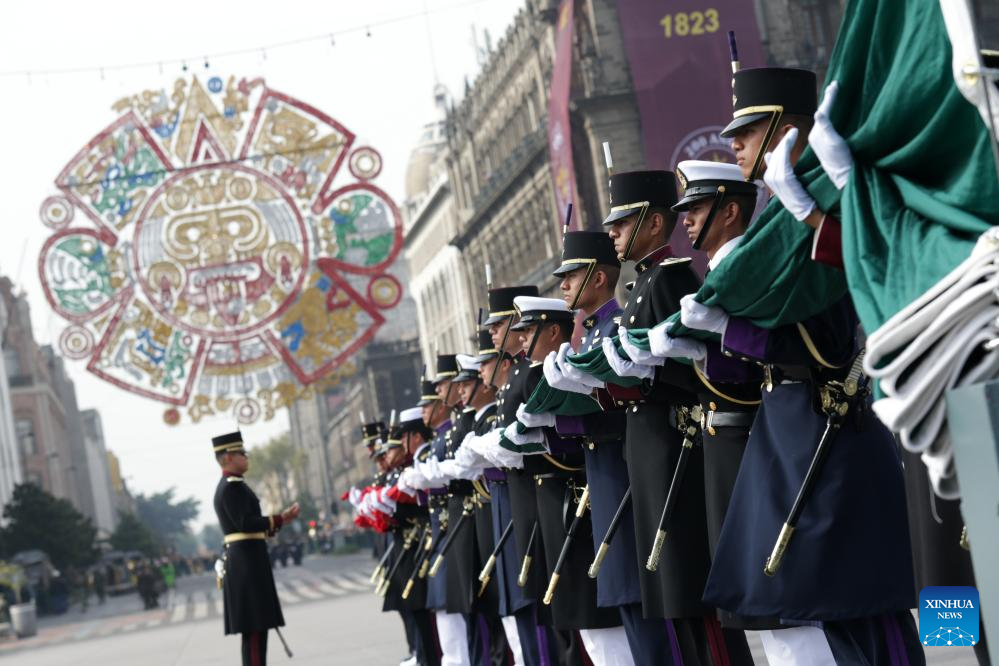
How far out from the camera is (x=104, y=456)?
16662 centimetres

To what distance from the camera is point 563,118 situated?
37.2 m

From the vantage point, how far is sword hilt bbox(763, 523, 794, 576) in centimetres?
436

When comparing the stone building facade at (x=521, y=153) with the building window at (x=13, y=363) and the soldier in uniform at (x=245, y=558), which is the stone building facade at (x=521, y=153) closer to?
the soldier in uniform at (x=245, y=558)

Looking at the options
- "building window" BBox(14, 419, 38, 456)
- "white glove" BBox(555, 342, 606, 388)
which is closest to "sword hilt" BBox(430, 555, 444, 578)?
"white glove" BBox(555, 342, 606, 388)

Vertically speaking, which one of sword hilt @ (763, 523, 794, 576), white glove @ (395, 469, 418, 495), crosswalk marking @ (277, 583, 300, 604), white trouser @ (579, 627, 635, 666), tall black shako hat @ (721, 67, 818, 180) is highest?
tall black shako hat @ (721, 67, 818, 180)

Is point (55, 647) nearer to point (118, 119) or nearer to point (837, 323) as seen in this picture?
point (118, 119)

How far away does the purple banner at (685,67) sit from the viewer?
33.0m

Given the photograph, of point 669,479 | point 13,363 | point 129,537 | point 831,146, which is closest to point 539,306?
point 669,479

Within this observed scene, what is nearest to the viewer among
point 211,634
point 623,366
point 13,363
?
point 623,366

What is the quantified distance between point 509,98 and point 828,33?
15.5 metres

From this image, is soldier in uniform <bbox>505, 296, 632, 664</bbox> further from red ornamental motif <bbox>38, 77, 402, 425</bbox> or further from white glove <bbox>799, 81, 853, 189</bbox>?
red ornamental motif <bbox>38, 77, 402, 425</bbox>

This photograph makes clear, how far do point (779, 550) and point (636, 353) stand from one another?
1108 mm

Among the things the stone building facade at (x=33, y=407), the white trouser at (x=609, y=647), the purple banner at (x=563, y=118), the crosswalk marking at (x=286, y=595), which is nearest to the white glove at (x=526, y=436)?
the white trouser at (x=609, y=647)

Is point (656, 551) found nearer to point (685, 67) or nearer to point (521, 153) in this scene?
point (685, 67)
